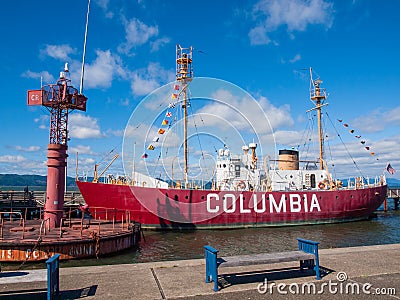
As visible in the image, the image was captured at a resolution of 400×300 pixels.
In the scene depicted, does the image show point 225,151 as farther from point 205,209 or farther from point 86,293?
point 86,293

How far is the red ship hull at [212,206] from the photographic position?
2511 centimetres

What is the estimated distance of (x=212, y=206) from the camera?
2608cm

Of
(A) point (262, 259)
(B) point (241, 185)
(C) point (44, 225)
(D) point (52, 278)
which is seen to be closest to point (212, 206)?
(B) point (241, 185)

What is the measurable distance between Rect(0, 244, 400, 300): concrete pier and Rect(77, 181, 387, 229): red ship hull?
14.7m

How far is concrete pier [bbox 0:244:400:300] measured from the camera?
6895mm

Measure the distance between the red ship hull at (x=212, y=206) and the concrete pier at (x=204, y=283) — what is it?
14747 mm

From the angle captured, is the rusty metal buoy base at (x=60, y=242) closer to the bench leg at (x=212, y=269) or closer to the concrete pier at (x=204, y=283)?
the concrete pier at (x=204, y=283)

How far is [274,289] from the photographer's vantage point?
23.7ft

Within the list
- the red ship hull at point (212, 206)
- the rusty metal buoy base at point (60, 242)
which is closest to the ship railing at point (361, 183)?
the red ship hull at point (212, 206)

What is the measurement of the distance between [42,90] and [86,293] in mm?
13100

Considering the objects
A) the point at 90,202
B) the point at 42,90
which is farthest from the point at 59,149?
the point at 90,202

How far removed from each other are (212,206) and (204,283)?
60.4 ft

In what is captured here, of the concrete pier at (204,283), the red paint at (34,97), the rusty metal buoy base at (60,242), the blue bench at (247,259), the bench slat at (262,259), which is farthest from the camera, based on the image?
the red paint at (34,97)

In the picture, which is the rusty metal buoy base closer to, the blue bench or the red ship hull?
the red ship hull
